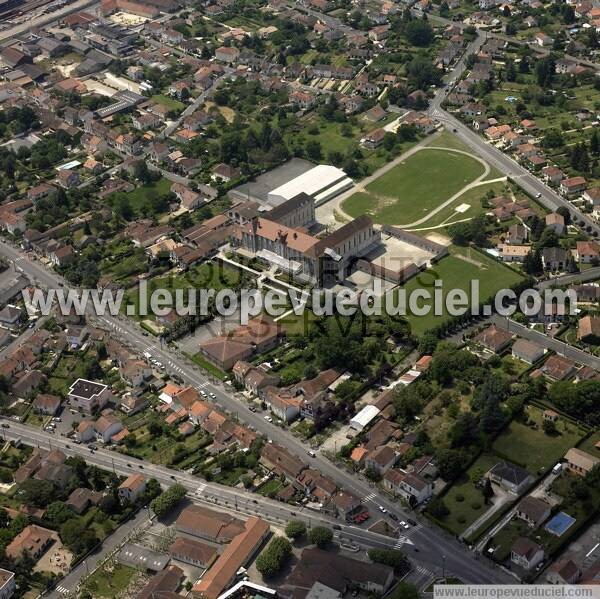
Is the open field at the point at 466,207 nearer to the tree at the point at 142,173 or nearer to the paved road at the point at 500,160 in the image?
the paved road at the point at 500,160

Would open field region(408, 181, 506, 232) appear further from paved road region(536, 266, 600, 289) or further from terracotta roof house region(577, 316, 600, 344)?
terracotta roof house region(577, 316, 600, 344)

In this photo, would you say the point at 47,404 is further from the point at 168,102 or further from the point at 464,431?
the point at 168,102

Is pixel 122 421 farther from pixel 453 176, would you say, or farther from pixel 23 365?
pixel 453 176

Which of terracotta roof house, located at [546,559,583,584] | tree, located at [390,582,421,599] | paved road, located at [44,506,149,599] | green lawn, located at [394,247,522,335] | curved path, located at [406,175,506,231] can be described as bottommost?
curved path, located at [406,175,506,231]

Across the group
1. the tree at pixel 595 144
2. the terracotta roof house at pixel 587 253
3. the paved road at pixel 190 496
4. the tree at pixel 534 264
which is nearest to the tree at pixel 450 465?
the paved road at pixel 190 496

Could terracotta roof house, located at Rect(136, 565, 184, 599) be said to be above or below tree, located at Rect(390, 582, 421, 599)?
below

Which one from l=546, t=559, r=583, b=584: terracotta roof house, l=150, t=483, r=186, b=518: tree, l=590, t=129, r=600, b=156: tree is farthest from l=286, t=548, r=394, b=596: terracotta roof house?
l=590, t=129, r=600, b=156: tree

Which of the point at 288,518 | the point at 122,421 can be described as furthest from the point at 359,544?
the point at 122,421
